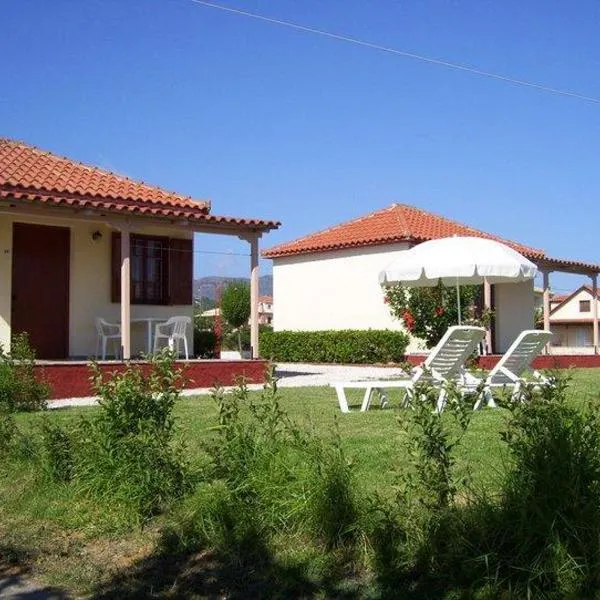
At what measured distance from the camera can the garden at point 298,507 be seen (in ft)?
12.7

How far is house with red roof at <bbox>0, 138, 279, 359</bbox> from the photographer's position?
14.2 metres

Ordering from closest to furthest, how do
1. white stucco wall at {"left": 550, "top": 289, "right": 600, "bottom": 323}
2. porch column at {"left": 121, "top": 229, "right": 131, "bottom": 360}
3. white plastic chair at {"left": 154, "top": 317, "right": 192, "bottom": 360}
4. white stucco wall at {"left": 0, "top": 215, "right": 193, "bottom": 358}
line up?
porch column at {"left": 121, "top": 229, "right": 131, "bottom": 360} < white plastic chair at {"left": 154, "top": 317, "right": 192, "bottom": 360} < white stucco wall at {"left": 0, "top": 215, "right": 193, "bottom": 358} < white stucco wall at {"left": 550, "top": 289, "right": 600, "bottom": 323}

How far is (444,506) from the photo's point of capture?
4.16 m

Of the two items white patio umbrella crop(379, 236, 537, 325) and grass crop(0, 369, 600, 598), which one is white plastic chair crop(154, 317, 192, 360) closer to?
white patio umbrella crop(379, 236, 537, 325)

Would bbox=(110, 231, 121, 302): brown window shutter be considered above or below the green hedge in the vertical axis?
above

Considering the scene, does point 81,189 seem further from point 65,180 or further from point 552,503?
point 552,503

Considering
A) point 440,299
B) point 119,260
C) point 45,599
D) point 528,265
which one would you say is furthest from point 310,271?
point 45,599

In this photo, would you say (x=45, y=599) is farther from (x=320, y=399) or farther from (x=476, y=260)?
(x=476, y=260)

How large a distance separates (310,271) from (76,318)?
11.7 m

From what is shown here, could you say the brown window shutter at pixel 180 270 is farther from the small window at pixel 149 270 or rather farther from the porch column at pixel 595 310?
the porch column at pixel 595 310

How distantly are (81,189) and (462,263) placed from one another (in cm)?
682

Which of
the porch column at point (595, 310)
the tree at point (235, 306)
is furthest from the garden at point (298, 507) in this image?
the tree at point (235, 306)

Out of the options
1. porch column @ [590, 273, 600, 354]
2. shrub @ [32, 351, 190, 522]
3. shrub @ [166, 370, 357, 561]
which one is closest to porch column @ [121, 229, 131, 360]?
shrub @ [32, 351, 190, 522]

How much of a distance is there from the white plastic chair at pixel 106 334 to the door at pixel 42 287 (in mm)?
598
